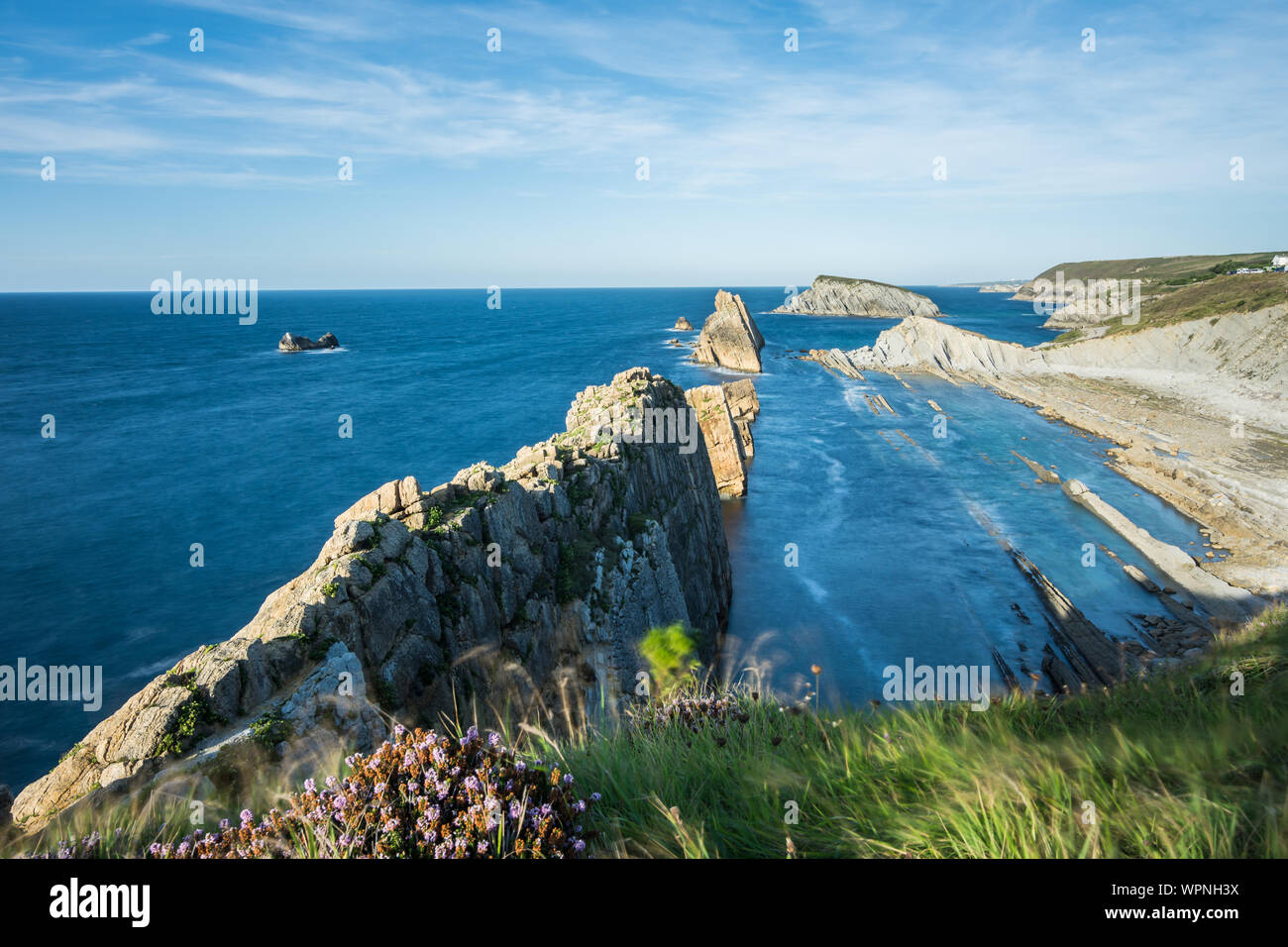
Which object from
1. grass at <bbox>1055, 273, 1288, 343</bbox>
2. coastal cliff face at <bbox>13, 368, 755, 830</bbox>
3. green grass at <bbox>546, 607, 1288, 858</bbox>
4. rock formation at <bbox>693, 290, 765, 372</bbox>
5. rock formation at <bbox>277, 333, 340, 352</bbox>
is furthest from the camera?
rock formation at <bbox>277, 333, 340, 352</bbox>

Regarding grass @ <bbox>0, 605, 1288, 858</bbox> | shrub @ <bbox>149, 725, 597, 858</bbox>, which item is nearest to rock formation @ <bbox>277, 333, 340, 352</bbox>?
grass @ <bbox>0, 605, 1288, 858</bbox>

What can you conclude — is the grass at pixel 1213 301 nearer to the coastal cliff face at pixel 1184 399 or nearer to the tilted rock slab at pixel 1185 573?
the coastal cliff face at pixel 1184 399

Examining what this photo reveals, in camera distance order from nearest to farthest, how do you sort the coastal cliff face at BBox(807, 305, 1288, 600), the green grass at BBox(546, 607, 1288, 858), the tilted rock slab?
1. the green grass at BBox(546, 607, 1288, 858)
2. the tilted rock slab
3. the coastal cliff face at BBox(807, 305, 1288, 600)

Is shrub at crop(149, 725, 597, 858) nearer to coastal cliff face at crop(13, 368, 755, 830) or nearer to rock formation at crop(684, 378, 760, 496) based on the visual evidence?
coastal cliff face at crop(13, 368, 755, 830)

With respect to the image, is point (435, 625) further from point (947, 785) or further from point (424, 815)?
point (947, 785)

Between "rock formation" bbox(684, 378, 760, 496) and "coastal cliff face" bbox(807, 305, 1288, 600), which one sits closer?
"coastal cliff face" bbox(807, 305, 1288, 600)

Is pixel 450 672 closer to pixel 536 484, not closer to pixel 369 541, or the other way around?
pixel 369 541

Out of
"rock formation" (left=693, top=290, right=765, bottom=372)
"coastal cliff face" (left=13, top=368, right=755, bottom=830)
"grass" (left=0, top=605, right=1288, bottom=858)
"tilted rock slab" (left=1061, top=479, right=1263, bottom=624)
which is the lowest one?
"tilted rock slab" (left=1061, top=479, right=1263, bottom=624)
